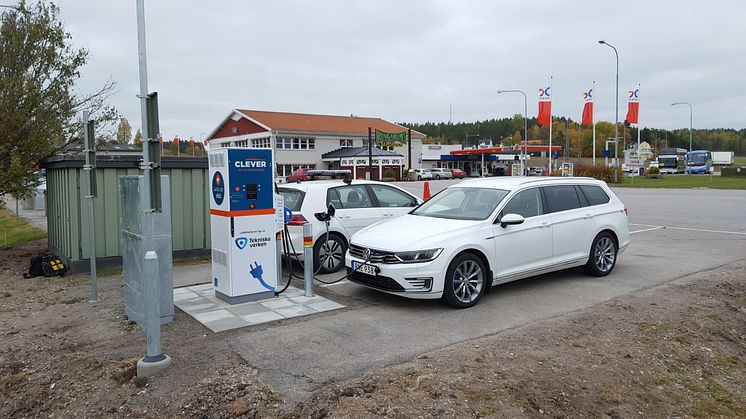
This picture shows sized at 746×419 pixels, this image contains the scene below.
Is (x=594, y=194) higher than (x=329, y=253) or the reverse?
higher

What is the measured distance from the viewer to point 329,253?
30.2ft

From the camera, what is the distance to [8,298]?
800cm

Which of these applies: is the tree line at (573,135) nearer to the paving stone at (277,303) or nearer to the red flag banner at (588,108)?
the red flag banner at (588,108)

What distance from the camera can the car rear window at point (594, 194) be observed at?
28.8 feet

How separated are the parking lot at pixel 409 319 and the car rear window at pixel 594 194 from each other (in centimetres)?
118

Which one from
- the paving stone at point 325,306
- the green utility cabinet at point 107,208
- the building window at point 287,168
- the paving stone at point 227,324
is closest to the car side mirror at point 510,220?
the paving stone at point 325,306

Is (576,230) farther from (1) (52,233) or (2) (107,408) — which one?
(1) (52,233)

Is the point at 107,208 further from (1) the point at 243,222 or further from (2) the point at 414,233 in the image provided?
(2) the point at 414,233

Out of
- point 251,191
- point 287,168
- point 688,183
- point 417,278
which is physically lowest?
point 417,278

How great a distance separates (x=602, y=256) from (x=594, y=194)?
99cm

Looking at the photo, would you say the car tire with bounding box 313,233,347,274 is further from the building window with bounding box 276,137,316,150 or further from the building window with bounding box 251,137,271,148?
the building window with bounding box 251,137,271,148

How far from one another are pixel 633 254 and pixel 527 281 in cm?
371

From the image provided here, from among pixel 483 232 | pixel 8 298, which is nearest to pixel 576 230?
pixel 483 232

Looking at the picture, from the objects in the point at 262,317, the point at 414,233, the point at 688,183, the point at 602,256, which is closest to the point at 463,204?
the point at 414,233
